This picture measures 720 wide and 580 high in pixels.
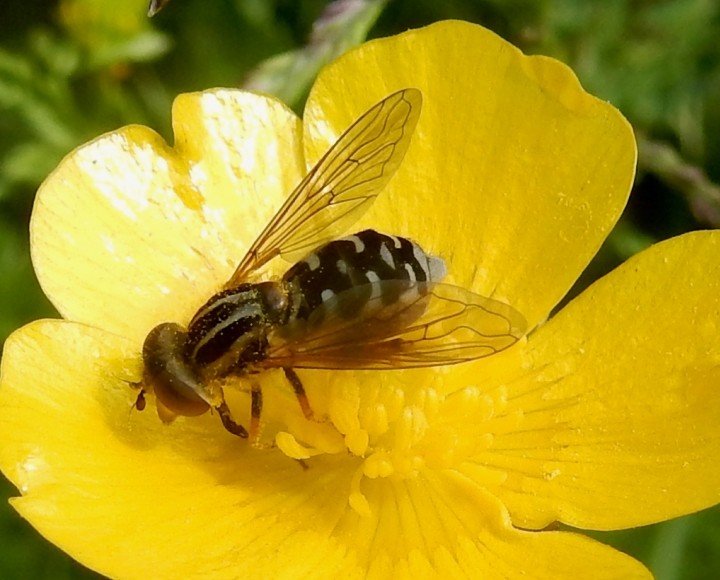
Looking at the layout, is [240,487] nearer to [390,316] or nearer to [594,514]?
[390,316]

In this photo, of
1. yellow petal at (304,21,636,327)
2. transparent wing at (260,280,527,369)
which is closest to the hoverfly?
transparent wing at (260,280,527,369)

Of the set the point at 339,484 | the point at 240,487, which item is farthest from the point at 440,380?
the point at 240,487

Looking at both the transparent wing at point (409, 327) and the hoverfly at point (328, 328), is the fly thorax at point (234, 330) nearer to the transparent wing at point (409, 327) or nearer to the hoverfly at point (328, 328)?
the hoverfly at point (328, 328)

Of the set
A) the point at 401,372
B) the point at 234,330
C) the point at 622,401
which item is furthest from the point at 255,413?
the point at 622,401

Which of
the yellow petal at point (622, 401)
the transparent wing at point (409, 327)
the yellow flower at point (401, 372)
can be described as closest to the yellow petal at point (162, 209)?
the yellow flower at point (401, 372)

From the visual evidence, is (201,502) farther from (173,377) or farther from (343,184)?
(343,184)

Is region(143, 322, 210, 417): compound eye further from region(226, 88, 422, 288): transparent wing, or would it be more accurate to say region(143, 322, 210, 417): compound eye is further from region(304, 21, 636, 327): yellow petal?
region(304, 21, 636, 327): yellow petal

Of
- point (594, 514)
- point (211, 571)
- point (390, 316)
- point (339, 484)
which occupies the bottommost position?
point (594, 514)
